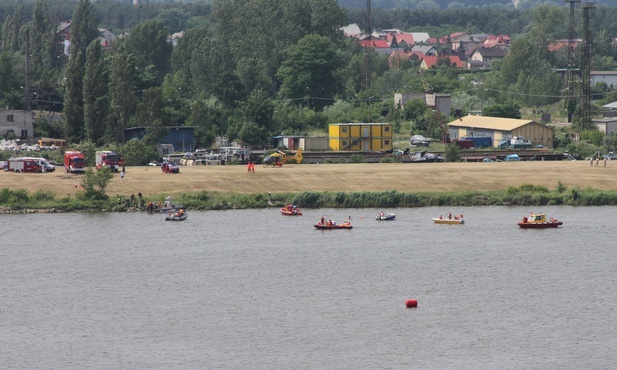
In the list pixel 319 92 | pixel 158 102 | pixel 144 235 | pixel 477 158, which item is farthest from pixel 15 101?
pixel 144 235

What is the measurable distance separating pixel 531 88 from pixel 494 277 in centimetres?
9900

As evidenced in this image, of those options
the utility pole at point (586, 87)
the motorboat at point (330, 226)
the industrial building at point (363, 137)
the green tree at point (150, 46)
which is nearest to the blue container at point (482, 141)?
the industrial building at point (363, 137)

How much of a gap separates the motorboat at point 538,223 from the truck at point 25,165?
36781mm

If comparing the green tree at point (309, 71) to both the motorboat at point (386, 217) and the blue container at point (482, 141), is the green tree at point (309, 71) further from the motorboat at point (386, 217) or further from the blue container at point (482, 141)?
the motorboat at point (386, 217)

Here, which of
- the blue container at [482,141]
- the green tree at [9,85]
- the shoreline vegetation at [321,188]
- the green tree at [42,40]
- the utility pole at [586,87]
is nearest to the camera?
the shoreline vegetation at [321,188]

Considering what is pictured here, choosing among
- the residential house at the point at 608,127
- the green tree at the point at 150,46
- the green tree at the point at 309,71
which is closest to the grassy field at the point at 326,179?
the residential house at the point at 608,127

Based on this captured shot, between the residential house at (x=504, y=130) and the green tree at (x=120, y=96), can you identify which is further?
the residential house at (x=504, y=130)

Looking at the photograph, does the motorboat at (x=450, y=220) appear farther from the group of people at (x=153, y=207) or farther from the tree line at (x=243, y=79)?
the tree line at (x=243, y=79)

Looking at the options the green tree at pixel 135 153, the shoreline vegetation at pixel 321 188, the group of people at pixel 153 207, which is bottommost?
the group of people at pixel 153 207

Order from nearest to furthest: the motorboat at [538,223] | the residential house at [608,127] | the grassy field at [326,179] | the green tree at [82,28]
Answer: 1. the motorboat at [538,223]
2. the grassy field at [326,179]
3. the residential house at [608,127]
4. the green tree at [82,28]

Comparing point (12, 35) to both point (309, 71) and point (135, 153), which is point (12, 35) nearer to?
point (309, 71)

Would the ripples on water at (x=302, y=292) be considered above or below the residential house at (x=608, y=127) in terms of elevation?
below

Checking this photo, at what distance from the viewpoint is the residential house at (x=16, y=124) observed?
11781cm

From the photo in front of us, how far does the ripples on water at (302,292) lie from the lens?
4753 centimetres
